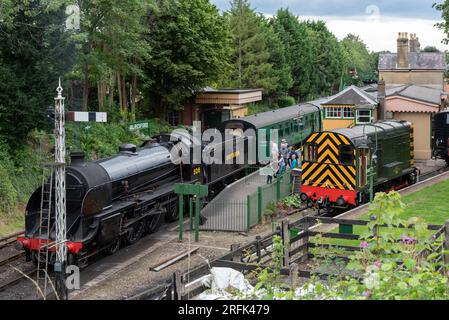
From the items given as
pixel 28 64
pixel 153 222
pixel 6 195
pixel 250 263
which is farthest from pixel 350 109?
pixel 250 263

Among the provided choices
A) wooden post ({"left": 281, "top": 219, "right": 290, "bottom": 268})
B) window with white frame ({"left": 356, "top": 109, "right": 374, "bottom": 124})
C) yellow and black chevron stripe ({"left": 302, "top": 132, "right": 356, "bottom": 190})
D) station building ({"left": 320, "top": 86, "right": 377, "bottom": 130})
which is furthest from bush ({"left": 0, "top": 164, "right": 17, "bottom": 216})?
window with white frame ({"left": 356, "top": 109, "right": 374, "bottom": 124})

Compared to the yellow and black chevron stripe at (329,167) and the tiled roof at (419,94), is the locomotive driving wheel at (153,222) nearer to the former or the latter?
the yellow and black chevron stripe at (329,167)

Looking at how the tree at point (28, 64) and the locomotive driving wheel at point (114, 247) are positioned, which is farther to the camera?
the tree at point (28, 64)

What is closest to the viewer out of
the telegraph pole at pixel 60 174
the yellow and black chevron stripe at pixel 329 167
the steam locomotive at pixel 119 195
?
the telegraph pole at pixel 60 174

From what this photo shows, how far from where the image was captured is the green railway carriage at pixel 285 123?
90.3 ft

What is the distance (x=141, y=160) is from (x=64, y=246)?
528cm

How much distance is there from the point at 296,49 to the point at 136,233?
46848 mm

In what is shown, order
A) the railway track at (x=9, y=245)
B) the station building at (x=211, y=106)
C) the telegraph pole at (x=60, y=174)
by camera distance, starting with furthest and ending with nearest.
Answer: the station building at (x=211, y=106)
the railway track at (x=9, y=245)
the telegraph pole at (x=60, y=174)

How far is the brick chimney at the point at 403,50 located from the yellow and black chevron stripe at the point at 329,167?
2494cm

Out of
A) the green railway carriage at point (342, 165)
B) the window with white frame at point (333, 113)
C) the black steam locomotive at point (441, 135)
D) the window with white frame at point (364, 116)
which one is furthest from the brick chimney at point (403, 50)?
the green railway carriage at point (342, 165)

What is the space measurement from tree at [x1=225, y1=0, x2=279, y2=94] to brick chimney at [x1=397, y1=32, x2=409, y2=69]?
11003 mm
